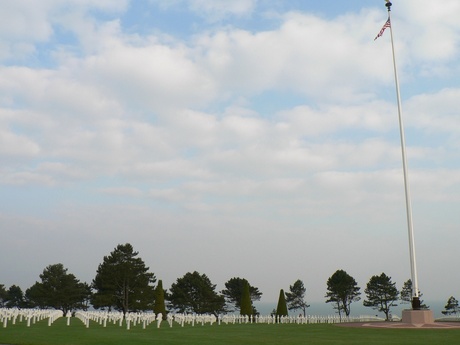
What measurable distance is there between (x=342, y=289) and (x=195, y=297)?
84.6 ft

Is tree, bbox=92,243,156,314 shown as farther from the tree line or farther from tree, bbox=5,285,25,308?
tree, bbox=5,285,25,308

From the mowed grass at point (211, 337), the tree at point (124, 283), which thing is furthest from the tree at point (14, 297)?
the mowed grass at point (211, 337)

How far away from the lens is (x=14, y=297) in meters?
110

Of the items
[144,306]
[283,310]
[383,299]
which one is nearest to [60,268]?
[144,306]

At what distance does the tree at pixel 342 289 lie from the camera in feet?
282

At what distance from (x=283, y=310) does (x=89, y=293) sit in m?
41.4

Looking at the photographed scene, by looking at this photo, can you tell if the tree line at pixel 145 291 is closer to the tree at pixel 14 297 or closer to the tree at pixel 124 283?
the tree at pixel 124 283

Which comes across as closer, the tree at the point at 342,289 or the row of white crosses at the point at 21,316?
the row of white crosses at the point at 21,316

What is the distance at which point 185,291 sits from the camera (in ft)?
266

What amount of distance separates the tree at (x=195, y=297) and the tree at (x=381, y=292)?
2614cm

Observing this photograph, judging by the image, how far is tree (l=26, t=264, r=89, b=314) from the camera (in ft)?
275

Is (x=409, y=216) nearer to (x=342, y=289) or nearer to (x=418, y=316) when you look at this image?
(x=418, y=316)

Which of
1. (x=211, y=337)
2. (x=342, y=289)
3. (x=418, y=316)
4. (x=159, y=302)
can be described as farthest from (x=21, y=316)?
(x=342, y=289)

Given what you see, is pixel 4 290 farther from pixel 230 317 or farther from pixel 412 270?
pixel 412 270
